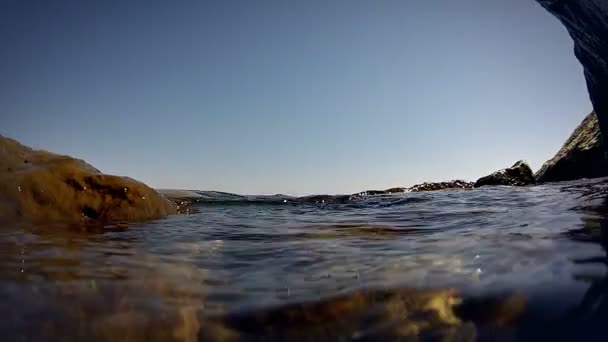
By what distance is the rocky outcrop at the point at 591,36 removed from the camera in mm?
8461

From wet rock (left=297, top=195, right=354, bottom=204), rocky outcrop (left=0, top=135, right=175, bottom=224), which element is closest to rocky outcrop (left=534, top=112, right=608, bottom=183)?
wet rock (left=297, top=195, right=354, bottom=204)

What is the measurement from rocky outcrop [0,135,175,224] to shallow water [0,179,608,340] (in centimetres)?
204

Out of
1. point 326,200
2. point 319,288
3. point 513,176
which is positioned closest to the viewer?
point 319,288

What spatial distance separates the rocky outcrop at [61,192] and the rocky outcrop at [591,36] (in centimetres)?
994

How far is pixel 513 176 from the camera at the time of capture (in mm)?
16766

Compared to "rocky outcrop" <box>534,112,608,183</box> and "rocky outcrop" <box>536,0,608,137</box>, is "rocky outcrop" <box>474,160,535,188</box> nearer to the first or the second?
"rocky outcrop" <box>534,112,608,183</box>

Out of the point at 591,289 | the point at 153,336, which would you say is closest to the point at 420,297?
the point at 591,289

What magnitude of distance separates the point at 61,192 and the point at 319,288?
487 cm

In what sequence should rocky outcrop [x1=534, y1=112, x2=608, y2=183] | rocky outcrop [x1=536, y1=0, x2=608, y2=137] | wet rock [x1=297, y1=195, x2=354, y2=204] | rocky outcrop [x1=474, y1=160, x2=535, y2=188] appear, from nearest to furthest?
rocky outcrop [x1=536, y1=0, x2=608, y2=137]
wet rock [x1=297, y1=195, x2=354, y2=204]
rocky outcrop [x1=534, y1=112, x2=608, y2=183]
rocky outcrop [x1=474, y1=160, x2=535, y2=188]

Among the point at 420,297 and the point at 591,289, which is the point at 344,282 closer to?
the point at 420,297

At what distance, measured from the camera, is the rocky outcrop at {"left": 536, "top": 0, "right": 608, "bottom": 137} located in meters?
8.46

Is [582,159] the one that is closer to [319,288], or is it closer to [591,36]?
[591,36]

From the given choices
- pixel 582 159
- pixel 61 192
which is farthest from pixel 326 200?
pixel 582 159

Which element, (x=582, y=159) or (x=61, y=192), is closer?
(x=61, y=192)
